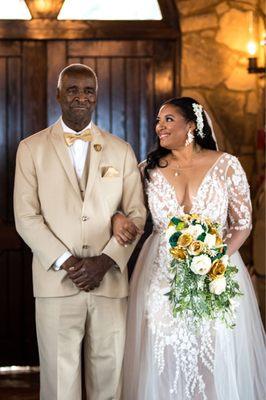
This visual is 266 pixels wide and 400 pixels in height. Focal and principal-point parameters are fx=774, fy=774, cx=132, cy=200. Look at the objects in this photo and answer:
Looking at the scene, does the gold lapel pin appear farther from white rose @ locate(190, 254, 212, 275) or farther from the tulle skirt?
white rose @ locate(190, 254, 212, 275)

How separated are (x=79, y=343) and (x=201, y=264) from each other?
76 cm

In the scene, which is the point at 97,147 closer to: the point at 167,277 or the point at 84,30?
the point at 167,277

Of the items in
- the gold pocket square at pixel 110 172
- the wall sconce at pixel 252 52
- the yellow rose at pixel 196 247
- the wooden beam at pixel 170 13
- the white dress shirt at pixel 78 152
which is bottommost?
the yellow rose at pixel 196 247

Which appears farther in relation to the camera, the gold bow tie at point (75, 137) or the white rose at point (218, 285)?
the gold bow tie at point (75, 137)

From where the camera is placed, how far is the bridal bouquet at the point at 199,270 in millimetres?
3576

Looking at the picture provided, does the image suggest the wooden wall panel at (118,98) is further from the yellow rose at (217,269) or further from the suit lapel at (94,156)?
the yellow rose at (217,269)

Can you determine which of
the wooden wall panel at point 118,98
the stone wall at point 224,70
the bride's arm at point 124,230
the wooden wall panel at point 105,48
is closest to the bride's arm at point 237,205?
the bride's arm at point 124,230

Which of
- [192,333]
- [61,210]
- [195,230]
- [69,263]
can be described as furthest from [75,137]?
[192,333]

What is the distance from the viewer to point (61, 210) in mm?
3779

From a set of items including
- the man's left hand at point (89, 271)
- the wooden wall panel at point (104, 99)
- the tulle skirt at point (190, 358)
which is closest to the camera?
the man's left hand at point (89, 271)

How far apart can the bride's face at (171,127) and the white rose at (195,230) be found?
69cm

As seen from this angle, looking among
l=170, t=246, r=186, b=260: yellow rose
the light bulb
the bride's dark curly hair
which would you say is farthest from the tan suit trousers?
the light bulb

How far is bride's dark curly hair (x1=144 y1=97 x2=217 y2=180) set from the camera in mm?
4160

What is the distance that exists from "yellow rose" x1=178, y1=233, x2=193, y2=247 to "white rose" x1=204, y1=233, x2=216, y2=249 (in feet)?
0.24
